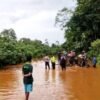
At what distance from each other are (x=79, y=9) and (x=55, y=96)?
31.7 m

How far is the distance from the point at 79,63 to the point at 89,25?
452 inches

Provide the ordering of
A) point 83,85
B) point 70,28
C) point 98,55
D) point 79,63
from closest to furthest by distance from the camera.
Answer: point 83,85, point 79,63, point 98,55, point 70,28

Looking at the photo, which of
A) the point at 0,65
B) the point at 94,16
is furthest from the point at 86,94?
the point at 94,16

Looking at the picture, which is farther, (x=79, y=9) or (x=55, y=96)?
(x=79, y=9)

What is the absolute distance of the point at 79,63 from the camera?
37094 millimetres

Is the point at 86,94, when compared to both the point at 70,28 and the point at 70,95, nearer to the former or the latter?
the point at 70,95

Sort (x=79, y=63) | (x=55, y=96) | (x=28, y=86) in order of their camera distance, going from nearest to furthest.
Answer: (x=28, y=86) < (x=55, y=96) < (x=79, y=63)

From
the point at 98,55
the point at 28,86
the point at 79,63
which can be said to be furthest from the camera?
the point at 98,55

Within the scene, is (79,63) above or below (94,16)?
below

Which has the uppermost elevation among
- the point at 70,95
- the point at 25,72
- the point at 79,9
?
the point at 79,9

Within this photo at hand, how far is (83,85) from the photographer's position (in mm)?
20453

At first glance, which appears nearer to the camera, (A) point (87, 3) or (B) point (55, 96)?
(B) point (55, 96)

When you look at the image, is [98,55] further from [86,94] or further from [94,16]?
[86,94]

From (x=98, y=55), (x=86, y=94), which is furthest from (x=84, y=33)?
(x=86, y=94)
